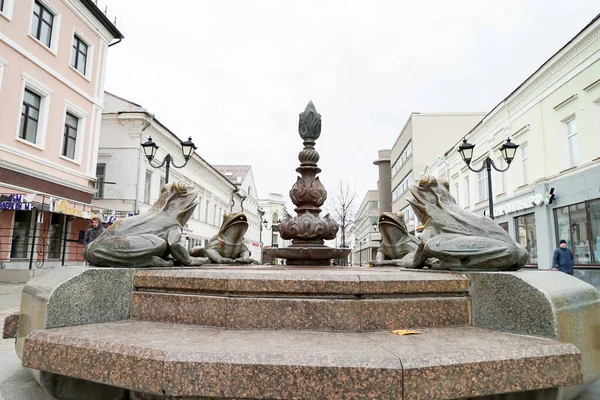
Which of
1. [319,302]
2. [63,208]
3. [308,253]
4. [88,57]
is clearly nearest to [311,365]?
[319,302]

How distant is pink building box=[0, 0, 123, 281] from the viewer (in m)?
13.6

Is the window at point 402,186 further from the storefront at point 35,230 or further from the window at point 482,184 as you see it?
the storefront at point 35,230

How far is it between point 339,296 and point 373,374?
0.87 metres

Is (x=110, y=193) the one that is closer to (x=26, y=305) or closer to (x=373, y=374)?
(x=26, y=305)

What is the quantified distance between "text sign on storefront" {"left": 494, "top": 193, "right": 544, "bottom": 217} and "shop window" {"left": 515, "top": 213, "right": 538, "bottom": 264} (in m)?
0.50

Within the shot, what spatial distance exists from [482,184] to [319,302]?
23821 millimetres

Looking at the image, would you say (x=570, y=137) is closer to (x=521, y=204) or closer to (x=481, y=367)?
(x=521, y=204)

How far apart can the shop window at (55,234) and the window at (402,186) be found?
29640 millimetres

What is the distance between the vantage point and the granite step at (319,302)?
2.68 m

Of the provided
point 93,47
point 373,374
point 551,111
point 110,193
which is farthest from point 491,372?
point 110,193

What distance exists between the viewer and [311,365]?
192cm

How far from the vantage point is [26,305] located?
306 centimetres

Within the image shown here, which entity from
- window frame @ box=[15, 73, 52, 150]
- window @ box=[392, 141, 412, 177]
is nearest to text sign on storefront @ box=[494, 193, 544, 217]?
window @ box=[392, 141, 412, 177]

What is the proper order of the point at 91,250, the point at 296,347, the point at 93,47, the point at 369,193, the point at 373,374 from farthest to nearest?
the point at 369,193 < the point at 93,47 < the point at 91,250 < the point at 296,347 < the point at 373,374
